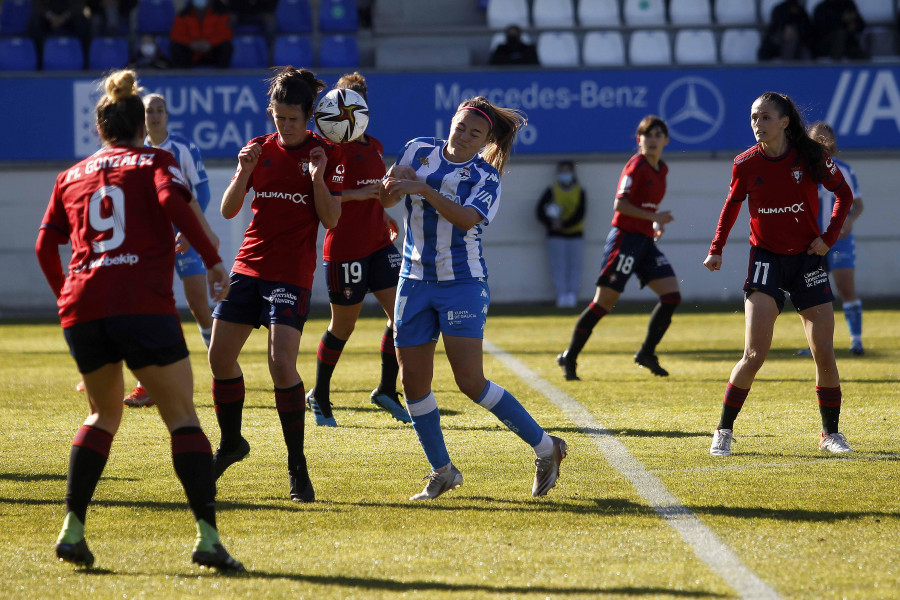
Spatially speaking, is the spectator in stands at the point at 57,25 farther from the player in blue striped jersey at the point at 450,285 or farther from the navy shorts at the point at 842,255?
the player in blue striped jersey at the point at 450,285

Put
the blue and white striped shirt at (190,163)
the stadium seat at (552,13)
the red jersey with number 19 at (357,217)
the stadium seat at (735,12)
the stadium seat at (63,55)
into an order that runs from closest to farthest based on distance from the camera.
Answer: the red jersey with number 19 at (357,217) → the blue and white striped shirt at (190,163) → the stadium seat at (63,55) → the stadium seat at (735,12) → the stadium seat at (552,13)

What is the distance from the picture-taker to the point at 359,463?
6.32 meters

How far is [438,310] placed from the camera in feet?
17.4

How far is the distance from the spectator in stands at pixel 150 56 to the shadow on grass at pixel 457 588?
16.3 meters

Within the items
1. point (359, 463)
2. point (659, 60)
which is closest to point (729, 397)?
point (359, 463)

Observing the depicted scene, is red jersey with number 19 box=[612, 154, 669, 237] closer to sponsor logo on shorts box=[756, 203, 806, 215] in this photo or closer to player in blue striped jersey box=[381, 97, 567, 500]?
sponsor logo on shorts box=[756, 203, 806, 215]

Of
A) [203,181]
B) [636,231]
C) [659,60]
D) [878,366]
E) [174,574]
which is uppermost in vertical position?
[659,60]

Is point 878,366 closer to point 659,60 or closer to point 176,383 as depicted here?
point 176,383

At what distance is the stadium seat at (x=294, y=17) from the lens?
69.6ft

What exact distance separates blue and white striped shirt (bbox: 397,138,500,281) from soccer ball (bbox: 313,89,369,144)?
3.26 feet

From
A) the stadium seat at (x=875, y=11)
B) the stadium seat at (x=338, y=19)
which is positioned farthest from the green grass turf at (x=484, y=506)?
the stadium seat at (x=875, y=11)

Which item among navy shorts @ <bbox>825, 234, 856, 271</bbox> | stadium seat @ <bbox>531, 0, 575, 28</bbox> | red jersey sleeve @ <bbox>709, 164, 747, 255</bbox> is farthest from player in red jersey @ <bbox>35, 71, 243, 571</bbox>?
stadium seat @ <bbox>531, 0, 575, 28</bbox>

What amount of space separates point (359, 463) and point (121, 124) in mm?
2639

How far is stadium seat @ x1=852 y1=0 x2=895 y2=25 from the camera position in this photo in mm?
21719
